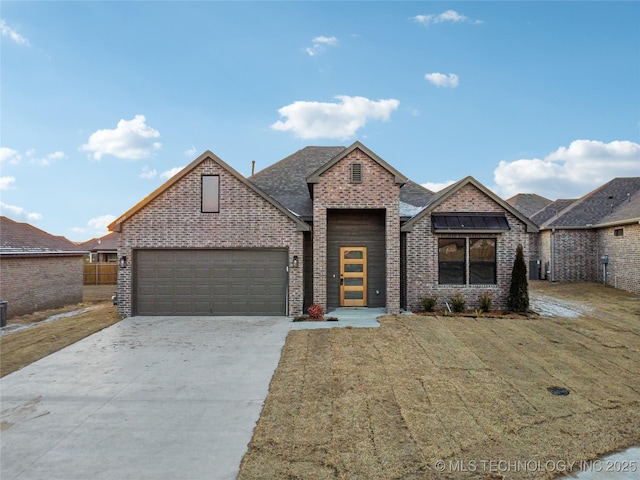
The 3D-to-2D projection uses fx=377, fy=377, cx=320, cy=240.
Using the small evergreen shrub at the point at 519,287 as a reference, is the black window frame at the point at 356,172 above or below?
above

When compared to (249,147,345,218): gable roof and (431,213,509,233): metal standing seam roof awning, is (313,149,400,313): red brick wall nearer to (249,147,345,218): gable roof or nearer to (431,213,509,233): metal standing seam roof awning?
(249,147,345,218): gable roof

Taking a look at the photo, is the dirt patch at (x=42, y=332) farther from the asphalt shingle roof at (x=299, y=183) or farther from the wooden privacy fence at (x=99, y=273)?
the wooden privacy fence at (x=99, y=273)

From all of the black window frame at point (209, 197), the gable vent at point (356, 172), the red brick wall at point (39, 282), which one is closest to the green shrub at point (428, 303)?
Result: the gable vent at point (356, 172)

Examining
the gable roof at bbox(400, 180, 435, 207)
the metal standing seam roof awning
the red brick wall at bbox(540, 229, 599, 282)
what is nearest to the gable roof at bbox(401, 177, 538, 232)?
the metal standing seam roof awning

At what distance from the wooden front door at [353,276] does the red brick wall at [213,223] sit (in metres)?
1.88

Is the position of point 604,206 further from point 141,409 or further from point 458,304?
point 141,409

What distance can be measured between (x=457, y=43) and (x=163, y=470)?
16.2 meters

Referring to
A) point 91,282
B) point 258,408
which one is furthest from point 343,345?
point 91,282

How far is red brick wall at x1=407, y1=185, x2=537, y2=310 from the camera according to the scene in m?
Answer: 13.7

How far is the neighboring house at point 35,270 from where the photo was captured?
15.1m

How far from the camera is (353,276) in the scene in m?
14.1

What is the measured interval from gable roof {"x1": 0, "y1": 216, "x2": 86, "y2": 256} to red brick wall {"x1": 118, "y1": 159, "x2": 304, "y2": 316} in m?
6.28

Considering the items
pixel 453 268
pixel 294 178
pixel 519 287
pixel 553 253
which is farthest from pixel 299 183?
pixel 553 253

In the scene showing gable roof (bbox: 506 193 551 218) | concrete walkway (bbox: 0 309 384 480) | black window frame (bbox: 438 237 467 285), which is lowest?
concrete walkway (bbox: 0 309 384 480)
